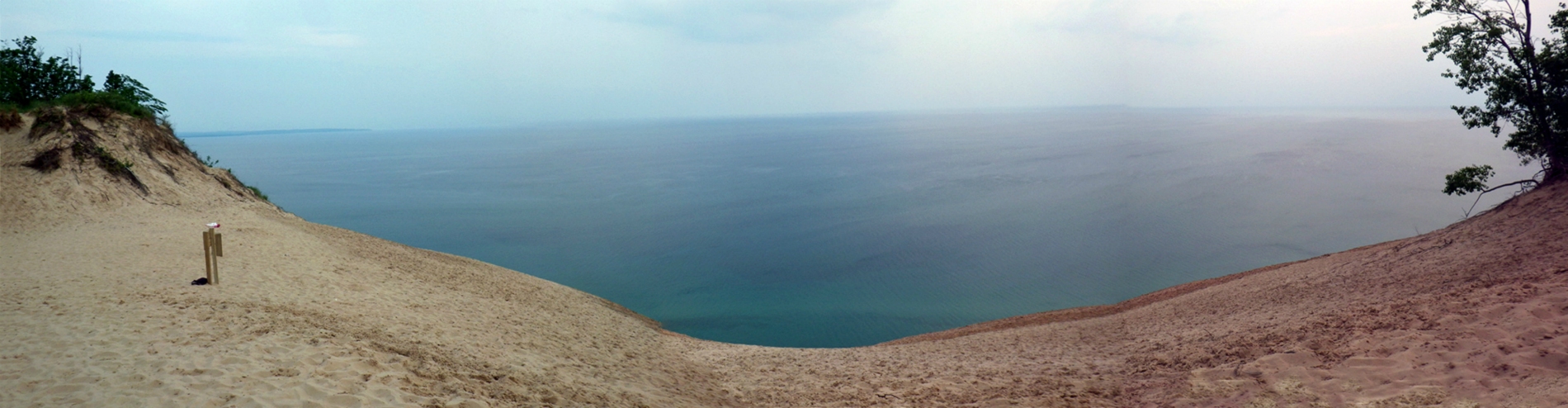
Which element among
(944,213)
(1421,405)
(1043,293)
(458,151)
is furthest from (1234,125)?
(1421,405)

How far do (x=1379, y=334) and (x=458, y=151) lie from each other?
110 metres

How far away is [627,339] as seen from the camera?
35.6 feet

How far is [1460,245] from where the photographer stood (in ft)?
33.8

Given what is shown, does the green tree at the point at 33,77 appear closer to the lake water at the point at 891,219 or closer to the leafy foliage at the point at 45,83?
the leafy foliage at the point at 45,83

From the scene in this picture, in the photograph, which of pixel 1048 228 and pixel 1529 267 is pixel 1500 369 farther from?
pixel 1048 228

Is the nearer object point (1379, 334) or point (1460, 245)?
point (1379, 334)

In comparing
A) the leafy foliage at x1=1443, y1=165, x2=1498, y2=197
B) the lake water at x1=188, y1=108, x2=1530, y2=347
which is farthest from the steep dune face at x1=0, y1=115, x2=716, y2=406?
the leafy foliage at x1=1443, y1=165, x2=1498, y2=197

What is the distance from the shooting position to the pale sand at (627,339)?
5.79 metres

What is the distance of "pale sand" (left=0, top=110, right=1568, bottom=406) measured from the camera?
19.0ft

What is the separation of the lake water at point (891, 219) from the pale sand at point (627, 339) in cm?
844

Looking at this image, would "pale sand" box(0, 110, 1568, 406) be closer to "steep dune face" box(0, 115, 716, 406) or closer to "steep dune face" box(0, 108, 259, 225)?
"steep dune face" box(0, 115, 716, 406)

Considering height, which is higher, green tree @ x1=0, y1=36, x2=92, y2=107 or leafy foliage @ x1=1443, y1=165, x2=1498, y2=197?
green tree @ x1=0, y1=36, x2=92, y2=107

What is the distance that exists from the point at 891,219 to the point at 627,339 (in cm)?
2754

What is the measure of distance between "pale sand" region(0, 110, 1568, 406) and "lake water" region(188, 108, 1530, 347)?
8.44 m
